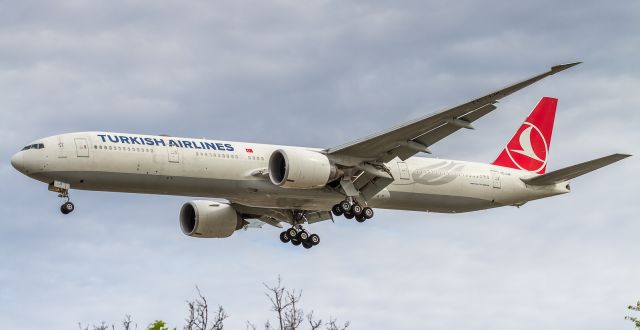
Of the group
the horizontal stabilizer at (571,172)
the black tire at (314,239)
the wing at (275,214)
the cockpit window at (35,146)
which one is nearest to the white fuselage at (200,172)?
the cockpit window at (35,146)

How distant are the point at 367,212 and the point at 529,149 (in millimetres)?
11819

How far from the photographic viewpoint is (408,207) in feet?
177

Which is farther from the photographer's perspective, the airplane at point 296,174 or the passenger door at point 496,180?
the passenger door at point 496,180

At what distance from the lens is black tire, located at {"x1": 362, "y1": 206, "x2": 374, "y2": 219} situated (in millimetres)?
51991

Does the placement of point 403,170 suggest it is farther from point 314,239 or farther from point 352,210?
point 314,239

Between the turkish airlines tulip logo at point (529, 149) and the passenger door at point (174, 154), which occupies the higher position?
the turkish airlines tulip logo at point (529, 149)

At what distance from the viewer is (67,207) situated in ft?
155

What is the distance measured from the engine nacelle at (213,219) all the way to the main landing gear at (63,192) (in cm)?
919

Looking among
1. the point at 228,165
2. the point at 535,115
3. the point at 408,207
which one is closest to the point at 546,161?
the point at 535,115

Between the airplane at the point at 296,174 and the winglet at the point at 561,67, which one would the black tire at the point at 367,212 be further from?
the winglet at the point at 561,67

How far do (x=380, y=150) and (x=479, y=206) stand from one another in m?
7.62

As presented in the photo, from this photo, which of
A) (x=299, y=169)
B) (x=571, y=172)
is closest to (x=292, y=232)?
(x=299, y=169)

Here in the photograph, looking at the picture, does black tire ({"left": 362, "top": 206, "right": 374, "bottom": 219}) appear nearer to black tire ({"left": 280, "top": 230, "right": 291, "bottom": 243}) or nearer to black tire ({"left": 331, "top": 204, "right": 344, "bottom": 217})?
black tire ({"left": 331, "top": 204, "right": 344, "bottom": 217})

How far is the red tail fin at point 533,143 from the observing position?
193 ft
